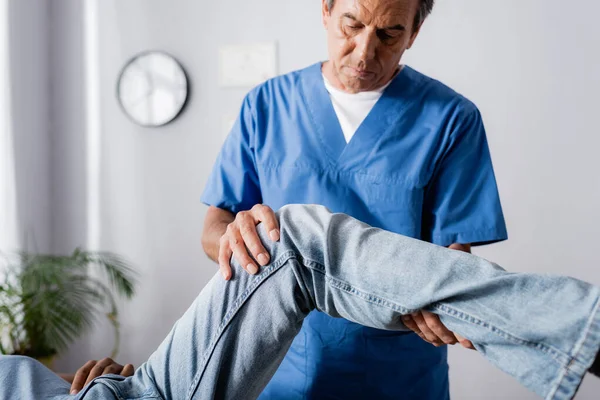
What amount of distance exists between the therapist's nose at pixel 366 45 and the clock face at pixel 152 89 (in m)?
1.42

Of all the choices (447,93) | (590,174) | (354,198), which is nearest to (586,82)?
(590,174)

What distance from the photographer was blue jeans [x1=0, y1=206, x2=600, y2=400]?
629 mm

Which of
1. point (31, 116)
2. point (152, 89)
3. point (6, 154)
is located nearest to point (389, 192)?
point (152, 89)

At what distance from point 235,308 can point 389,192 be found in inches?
16.4

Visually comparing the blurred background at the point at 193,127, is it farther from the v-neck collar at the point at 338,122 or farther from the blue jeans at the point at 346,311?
the blue jeans at the point at 346,311

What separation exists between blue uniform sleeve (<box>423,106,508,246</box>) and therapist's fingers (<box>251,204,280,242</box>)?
0.43 m

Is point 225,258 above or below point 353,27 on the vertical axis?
below

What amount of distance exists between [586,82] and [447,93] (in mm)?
1092

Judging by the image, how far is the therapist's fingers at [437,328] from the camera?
0.75 metres

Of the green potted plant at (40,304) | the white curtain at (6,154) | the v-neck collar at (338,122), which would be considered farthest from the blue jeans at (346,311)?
the white curtain at (6,154)

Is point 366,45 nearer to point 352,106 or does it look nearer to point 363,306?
point 352,106

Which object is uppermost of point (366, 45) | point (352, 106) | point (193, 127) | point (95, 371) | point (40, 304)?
point (366, 45)

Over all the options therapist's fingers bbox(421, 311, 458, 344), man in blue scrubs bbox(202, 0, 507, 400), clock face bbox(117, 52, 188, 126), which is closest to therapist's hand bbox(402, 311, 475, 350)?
therapist's fingers bbox(421, 311, 458, 344)

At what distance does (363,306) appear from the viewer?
783 millimetres
